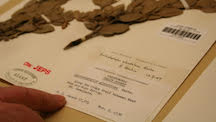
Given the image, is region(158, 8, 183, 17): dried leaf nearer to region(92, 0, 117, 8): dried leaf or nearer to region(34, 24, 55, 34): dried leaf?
region(92, 0, 117, 8): dried leaf

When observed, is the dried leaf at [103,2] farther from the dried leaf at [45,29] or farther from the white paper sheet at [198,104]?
the white paper sheet at [198,104]

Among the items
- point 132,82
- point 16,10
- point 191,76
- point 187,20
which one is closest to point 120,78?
point 132,82

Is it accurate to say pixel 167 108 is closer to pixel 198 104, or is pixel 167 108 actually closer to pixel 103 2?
pixel 198 104

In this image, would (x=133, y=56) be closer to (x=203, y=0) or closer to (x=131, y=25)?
(x=131, y=25)

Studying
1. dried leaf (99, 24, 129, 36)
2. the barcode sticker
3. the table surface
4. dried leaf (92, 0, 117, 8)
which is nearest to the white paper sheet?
the table surface

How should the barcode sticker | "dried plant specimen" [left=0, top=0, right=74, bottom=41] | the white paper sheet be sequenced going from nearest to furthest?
the white paper sheet → the barcode sticker → "dried plant specimen" [left=0, top=0, right=74, bottom=41]
